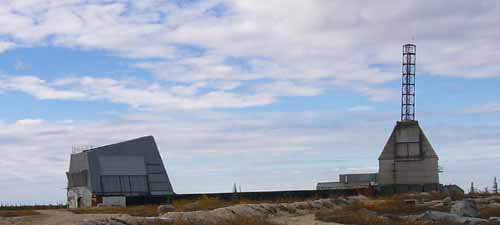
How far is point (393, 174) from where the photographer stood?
75.6 metres

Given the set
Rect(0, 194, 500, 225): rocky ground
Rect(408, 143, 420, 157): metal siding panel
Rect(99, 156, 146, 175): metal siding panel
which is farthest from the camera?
Rect(408, 143, 420, 157): metal siding panel

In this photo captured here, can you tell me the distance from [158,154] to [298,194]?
45.3ft

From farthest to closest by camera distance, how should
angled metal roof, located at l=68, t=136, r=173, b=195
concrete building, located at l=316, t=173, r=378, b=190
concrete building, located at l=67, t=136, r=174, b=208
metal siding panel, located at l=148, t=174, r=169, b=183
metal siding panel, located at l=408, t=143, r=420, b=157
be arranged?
concrete building, located at l=316, t=173, r=378, b=190 → metal siding panel, located at l=408, t=143, r=420, b=157 → metal siding panel, located at l=148, t=174, r=169, b=183 → angled metal roof, located at l=68, t=136, r=173, b=195 → concrete building, located at l=67, t=136, r=174, b=208

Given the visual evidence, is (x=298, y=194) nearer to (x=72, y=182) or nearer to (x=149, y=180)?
(x=149, y=180)

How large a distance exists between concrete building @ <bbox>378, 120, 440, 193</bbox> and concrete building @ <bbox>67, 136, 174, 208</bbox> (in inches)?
894

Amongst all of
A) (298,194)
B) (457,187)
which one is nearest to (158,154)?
(298,194)

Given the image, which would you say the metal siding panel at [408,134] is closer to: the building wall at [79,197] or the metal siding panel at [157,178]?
the metal siding panel at [157,178]

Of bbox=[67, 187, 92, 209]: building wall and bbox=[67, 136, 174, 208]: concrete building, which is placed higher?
bbox=[67, 136, 174, 208]: concrete building

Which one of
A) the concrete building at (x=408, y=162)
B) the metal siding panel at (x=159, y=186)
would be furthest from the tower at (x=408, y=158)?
the metal siding panel at (x=159, y=186)

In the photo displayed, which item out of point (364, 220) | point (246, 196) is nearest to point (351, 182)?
point (246, 196)

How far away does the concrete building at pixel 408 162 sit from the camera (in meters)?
73.7

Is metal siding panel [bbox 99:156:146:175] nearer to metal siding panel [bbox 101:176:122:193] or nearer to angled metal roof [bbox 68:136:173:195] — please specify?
angled metal roof [bbox 68:136:173:195]

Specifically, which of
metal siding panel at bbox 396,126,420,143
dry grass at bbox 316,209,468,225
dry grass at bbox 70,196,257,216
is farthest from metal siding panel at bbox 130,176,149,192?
dry grass at bbox 316,209,468,225

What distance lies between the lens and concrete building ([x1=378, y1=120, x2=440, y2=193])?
7369 cm
